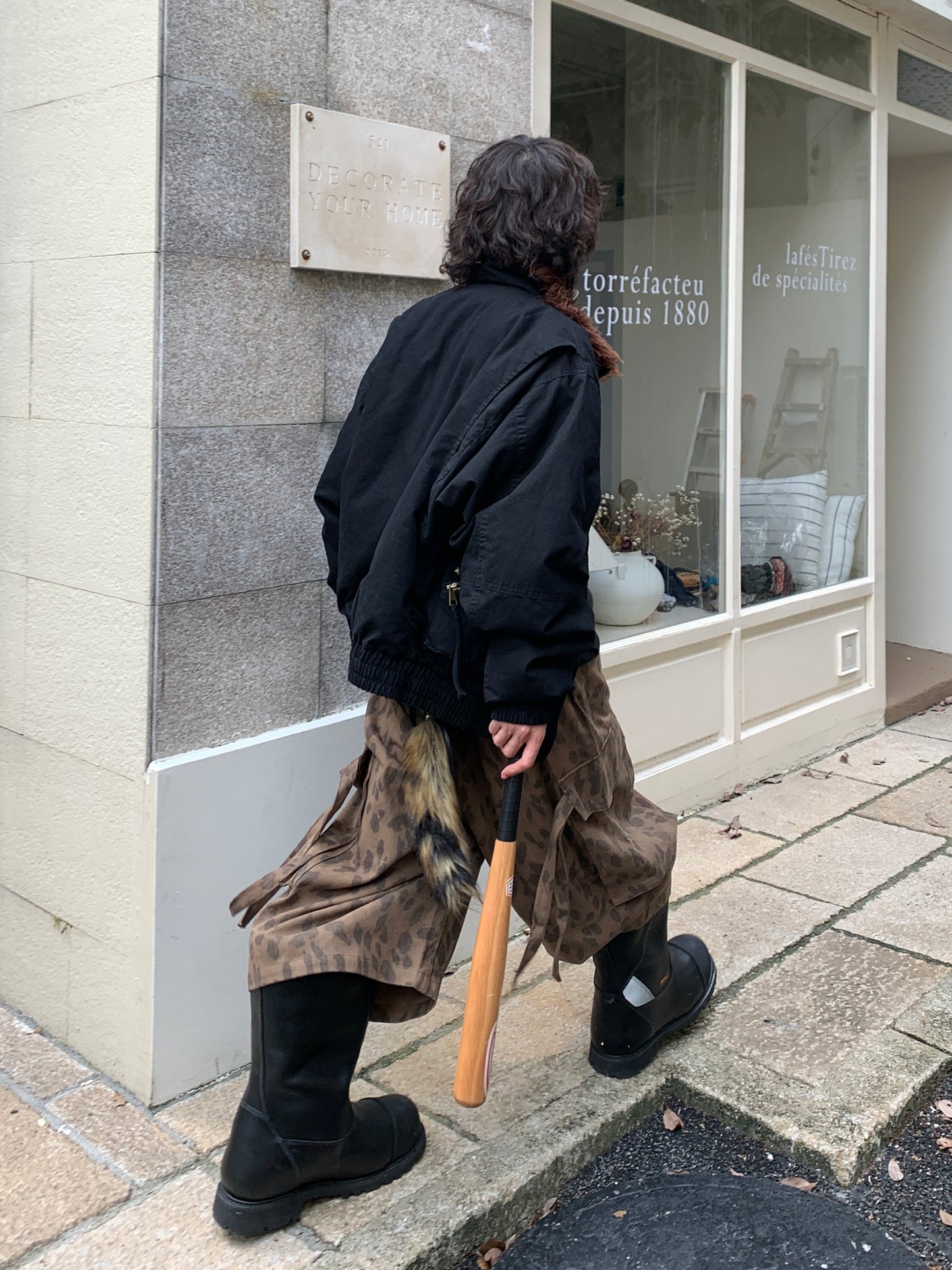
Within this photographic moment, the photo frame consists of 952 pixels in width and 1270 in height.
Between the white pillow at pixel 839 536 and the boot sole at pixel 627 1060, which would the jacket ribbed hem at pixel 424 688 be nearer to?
the boot sole at pixel 627 1060

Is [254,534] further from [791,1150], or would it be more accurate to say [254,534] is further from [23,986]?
[791,1150]

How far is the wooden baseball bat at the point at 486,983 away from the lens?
2.33 metres

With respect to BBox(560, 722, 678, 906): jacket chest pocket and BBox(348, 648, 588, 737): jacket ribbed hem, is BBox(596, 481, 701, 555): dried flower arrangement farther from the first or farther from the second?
BBox(348, 648, 588, 737): jacket ribbed hem

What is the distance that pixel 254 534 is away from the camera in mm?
2971

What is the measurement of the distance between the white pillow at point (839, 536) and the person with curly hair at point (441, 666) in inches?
131

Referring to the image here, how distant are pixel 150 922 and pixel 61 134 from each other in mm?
1805

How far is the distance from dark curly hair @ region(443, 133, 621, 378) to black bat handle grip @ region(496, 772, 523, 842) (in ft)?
2.64

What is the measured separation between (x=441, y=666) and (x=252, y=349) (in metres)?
1.01

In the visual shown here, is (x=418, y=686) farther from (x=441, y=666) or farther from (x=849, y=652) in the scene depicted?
(x=849, y=652)

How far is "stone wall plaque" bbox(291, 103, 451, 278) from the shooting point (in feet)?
9.72

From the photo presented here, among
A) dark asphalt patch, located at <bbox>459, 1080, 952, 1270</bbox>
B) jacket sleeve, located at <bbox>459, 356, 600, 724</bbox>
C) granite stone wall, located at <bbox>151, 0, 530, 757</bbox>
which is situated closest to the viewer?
jacket sleeve, located at <bbox>459, 356, 600, 724</bbox>

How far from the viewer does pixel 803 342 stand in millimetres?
5582

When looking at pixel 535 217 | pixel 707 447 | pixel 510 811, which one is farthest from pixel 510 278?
pixel 707 447

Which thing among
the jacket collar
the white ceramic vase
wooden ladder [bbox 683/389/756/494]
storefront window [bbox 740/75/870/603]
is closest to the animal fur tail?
the jacket collar
